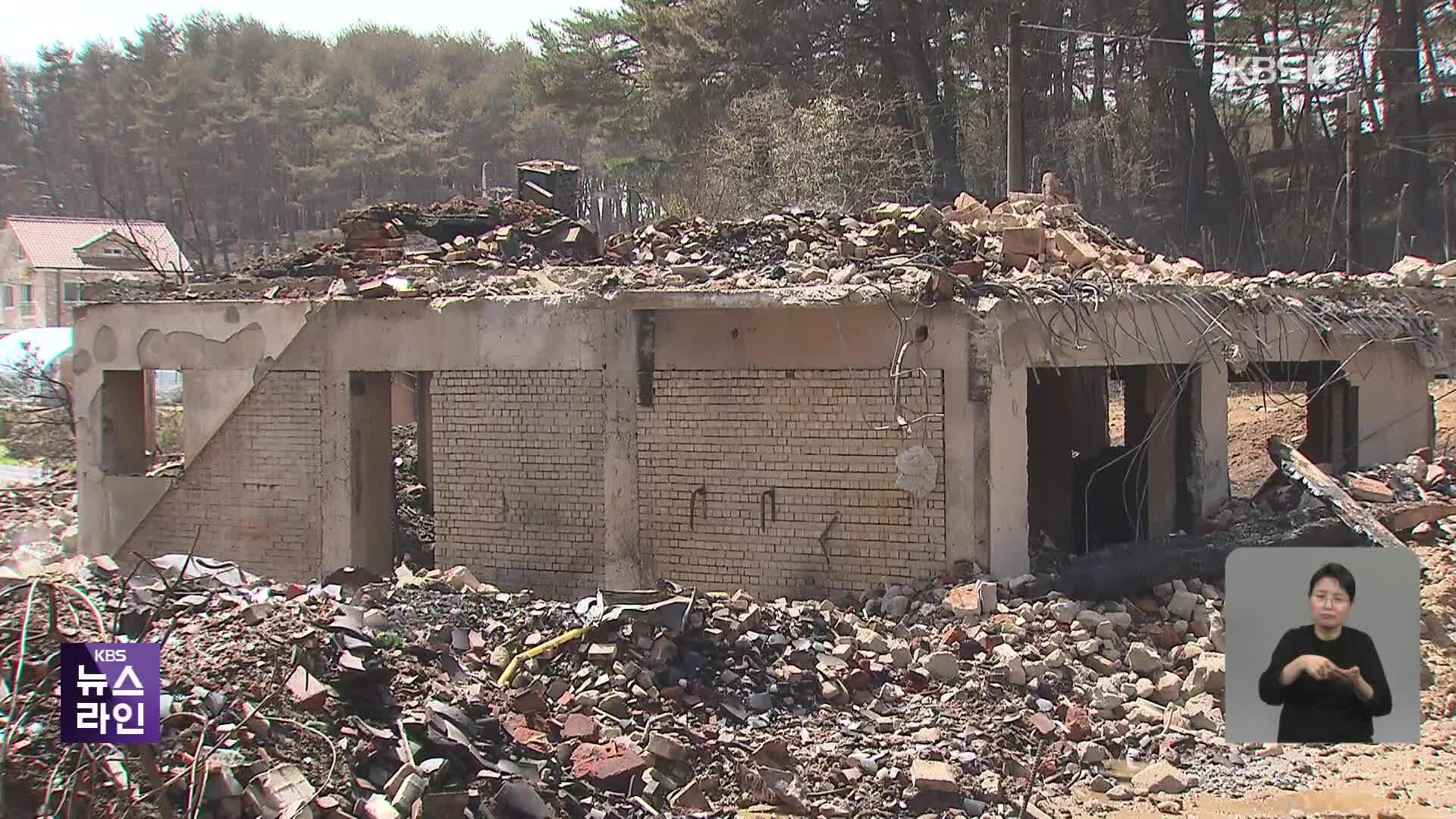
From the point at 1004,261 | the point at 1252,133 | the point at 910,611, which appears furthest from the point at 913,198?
the point at 910,611

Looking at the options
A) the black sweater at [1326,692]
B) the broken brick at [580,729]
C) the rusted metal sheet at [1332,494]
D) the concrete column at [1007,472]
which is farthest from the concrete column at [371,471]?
the black sweater at [1326,692]

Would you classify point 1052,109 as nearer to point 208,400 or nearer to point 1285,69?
point 1285,69

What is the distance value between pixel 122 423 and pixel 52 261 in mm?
30663

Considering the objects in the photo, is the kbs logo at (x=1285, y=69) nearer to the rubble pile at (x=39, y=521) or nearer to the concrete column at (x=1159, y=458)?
the concrete column at (x=1159, y=458)

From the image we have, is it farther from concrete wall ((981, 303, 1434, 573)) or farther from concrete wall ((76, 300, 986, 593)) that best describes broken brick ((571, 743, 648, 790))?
concrete wall ((981, 303, 1434, 573))

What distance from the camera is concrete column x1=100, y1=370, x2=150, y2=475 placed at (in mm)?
11406

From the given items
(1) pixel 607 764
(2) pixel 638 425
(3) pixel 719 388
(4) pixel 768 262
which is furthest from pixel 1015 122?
(1) pixel 607 764

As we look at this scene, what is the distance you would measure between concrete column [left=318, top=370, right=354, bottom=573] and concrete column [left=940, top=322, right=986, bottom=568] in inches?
208

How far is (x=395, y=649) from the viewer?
6508 millimetres

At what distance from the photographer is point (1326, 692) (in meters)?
3.39

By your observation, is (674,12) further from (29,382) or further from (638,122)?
(29,382)

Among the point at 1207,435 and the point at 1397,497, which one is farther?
the point at 1207,435

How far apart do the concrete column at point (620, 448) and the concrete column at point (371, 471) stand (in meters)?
2.34

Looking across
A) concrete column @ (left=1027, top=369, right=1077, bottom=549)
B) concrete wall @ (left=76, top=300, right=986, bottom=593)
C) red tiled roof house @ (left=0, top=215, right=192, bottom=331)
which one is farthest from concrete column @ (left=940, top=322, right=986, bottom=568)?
red tiled roof house @ (left=0, top=215, right=192, bottom=331)
